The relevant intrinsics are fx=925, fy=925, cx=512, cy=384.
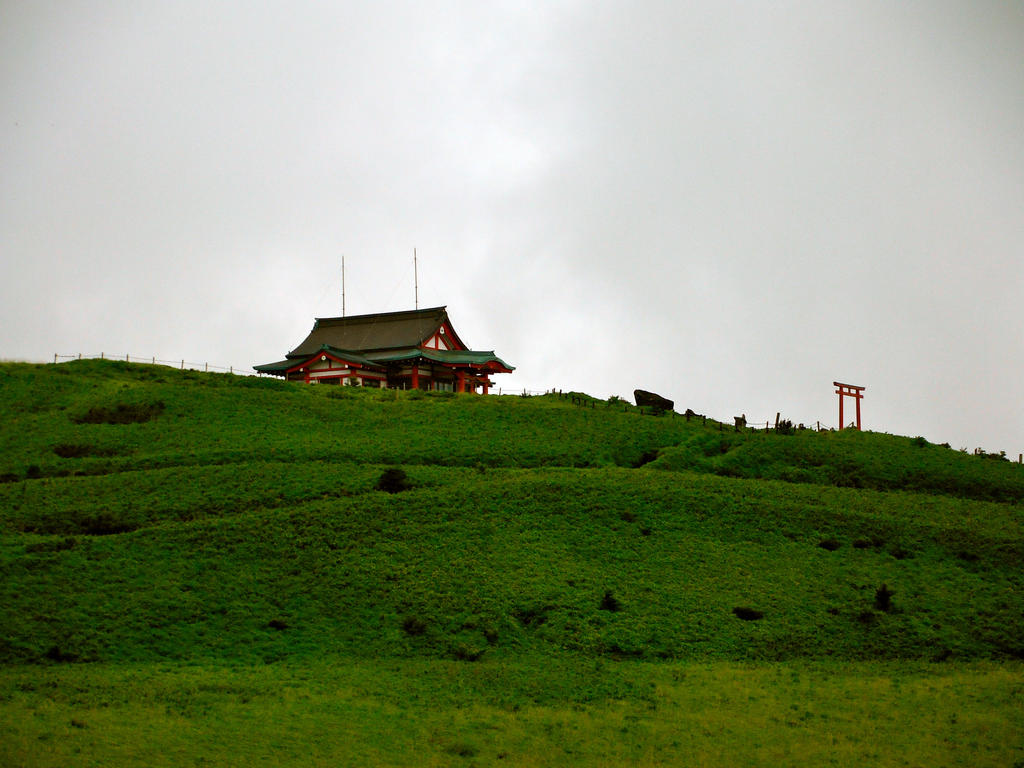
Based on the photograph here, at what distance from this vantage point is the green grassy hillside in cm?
3706

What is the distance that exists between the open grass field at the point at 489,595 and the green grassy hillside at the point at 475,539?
17cm

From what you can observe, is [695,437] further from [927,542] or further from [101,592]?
[101,592]

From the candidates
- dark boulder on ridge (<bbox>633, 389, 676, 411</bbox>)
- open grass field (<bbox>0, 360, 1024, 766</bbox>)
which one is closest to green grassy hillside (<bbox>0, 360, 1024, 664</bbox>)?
open grass field (<bbox>0, 360, 1024, 766</bbox>)

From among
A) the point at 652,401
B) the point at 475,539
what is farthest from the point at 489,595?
the point at 652,401

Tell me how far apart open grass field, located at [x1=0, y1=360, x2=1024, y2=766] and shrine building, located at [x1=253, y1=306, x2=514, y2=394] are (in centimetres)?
2128

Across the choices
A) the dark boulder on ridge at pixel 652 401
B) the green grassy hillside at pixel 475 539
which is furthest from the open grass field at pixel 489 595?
the dark boulder on ridge at pixel 652 401

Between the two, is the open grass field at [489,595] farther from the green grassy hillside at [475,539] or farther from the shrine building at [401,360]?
the shrine building at [401,360]

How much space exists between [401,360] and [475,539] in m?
45.3

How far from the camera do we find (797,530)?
4866cm

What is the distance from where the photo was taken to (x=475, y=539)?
45.5 meters

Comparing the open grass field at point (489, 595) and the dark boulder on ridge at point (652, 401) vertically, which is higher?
the dark boulder on ridge at point (652, 401)

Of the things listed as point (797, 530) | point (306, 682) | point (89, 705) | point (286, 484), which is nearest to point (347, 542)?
point (286, 484)

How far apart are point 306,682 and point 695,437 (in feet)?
134

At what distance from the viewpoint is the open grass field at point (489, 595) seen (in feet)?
91.1
